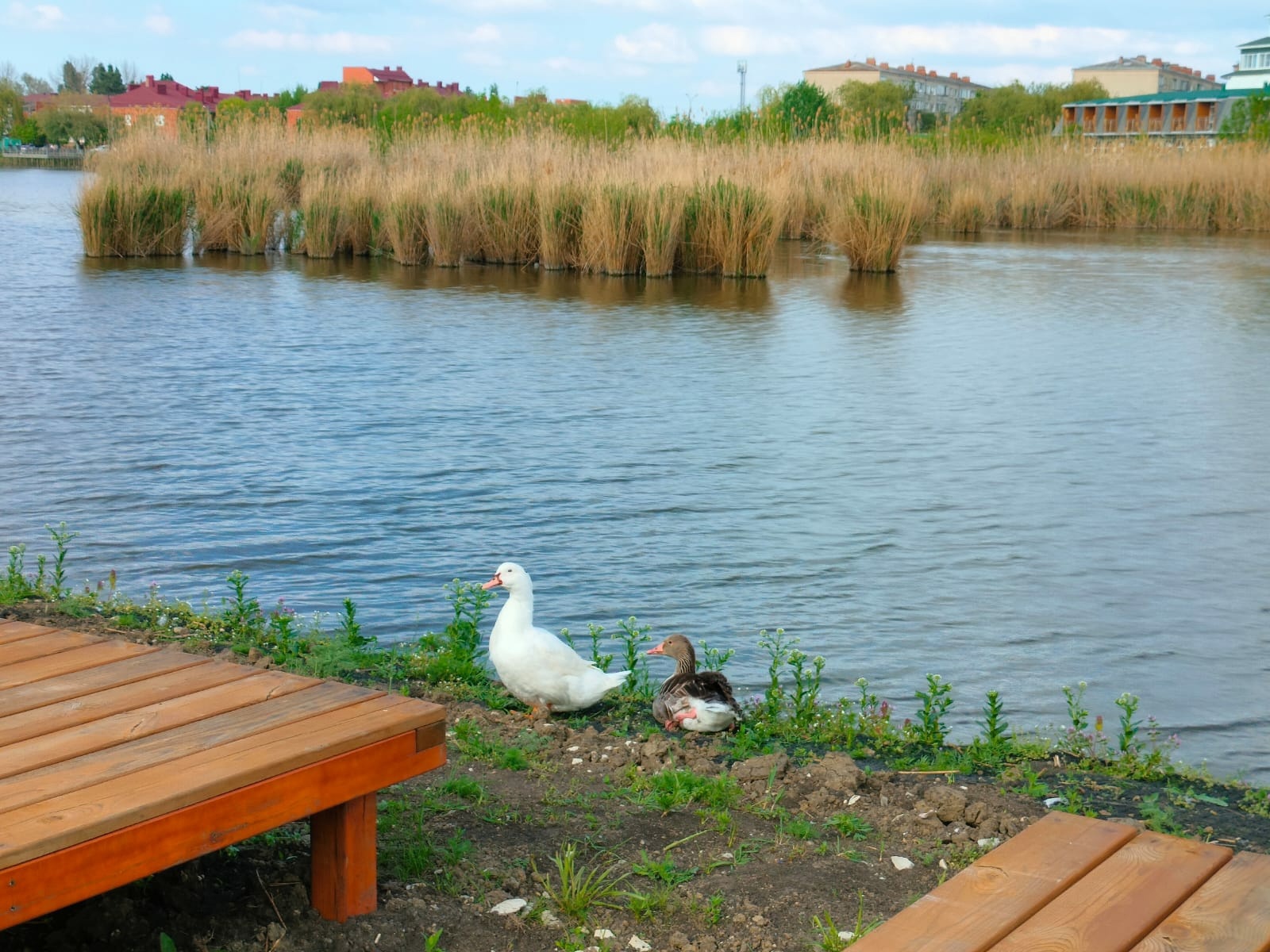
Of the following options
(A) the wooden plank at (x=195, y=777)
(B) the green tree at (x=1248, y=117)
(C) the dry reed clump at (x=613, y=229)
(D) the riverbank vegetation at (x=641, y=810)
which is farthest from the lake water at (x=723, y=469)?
(B) the green tree at (x=1248, y=117)

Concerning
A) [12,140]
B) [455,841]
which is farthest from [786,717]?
[12,140]

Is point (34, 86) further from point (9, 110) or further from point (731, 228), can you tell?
point (731, 228)

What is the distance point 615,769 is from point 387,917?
1.38 metres

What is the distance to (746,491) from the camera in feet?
31.1

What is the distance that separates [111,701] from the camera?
11.0 feet

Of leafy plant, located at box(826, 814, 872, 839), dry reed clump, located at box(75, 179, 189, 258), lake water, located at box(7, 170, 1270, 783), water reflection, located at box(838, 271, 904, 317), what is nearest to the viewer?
leafy plant, located at box(826, 814, 872, 839)

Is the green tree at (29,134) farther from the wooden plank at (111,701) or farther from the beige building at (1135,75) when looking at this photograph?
the wooden plank at (111,701)

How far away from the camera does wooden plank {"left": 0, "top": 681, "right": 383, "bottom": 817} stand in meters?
2.79

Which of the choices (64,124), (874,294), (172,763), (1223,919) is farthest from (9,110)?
(1223,919)

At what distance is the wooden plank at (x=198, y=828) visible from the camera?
252cm

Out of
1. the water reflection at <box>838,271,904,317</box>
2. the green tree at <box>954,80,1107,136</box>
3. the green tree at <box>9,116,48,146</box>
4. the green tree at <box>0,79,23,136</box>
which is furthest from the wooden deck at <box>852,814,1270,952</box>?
the green tree at <box>0,79,23,136</box>

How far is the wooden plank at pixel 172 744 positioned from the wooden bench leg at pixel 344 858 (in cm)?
26

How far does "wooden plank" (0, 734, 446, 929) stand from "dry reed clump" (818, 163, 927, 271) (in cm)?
2033

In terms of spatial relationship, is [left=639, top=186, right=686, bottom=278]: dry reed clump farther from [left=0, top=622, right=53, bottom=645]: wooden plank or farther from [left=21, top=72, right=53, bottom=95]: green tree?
[left=21, top=72, right=53, bottom=95]: green tree
